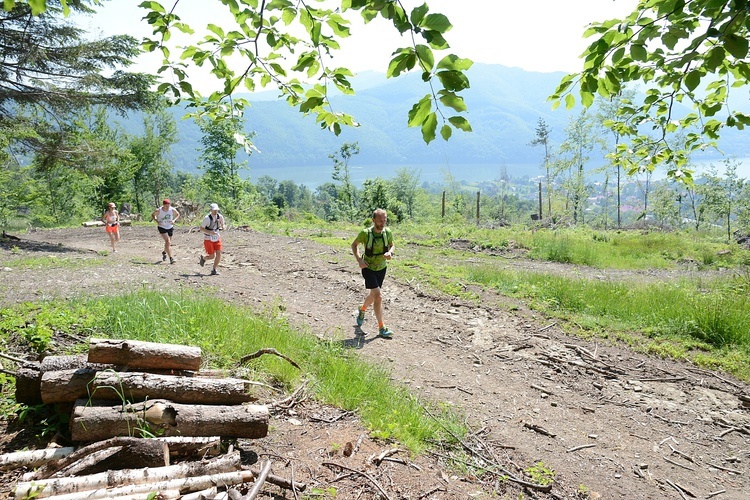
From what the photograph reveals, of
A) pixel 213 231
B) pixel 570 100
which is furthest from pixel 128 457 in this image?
pixel 213 231

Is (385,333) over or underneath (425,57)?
underneath

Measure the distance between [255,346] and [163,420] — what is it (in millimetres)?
2383

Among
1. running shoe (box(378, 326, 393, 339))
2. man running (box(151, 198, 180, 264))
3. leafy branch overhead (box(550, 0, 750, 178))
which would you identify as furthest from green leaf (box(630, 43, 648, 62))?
man running (box(151, 198, 180, 264))

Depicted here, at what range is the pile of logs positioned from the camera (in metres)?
2.74

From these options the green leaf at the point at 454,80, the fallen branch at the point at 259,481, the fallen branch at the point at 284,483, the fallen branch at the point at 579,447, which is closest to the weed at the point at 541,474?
the fallen branch at the point at 579,447

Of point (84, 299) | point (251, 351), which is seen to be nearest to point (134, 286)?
point (84, 299)

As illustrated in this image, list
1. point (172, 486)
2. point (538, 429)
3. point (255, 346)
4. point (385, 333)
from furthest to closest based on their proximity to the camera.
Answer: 1. point (385, 333)
2. point (255, 346)
3. point (538, 429)
4. point (172, 486)

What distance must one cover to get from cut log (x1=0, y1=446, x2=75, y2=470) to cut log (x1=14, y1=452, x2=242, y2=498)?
1.36 ft

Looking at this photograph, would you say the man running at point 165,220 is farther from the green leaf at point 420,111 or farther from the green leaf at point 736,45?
the green leaf at point 736,45

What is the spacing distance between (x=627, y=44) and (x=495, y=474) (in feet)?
12.2

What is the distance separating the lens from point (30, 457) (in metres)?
2.96

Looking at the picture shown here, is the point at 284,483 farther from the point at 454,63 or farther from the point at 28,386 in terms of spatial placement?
the point at 454,63

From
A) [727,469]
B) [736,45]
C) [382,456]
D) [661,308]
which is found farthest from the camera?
[661,308]

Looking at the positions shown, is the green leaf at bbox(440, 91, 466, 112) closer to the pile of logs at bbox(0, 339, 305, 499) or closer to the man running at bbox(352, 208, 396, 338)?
the pile of logs at bbox(0, 339, 305, 499)
